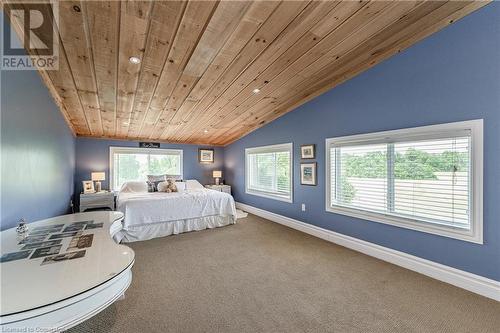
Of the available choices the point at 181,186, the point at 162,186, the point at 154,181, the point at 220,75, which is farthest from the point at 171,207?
the point at 220,75

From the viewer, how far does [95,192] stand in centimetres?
501

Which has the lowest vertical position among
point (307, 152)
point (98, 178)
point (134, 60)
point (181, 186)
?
point (181, 186)

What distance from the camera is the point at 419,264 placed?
2600mm

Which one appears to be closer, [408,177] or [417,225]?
[417,225]

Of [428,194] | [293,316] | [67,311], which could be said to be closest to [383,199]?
[428,194]

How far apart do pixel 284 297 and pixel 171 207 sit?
2.68m

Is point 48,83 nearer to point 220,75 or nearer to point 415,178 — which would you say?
point 220,75

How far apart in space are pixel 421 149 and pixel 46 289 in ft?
11.5

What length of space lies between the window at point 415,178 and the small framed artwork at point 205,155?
4.24 metres

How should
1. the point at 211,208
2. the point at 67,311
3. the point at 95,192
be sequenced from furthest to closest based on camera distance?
1. the point at 95,192
2. the point at 211,208
3. the point at 67,311

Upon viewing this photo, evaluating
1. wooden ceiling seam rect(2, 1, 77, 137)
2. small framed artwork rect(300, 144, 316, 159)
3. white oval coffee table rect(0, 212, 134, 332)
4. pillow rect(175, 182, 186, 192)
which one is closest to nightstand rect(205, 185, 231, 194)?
pillow rect(175, 182, 186, 192)

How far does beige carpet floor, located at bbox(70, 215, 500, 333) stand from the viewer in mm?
1755

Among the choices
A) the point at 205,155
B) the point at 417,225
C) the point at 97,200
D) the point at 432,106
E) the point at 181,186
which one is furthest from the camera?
the point at 205,155

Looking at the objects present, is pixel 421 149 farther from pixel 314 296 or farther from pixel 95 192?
pixel 95 192
